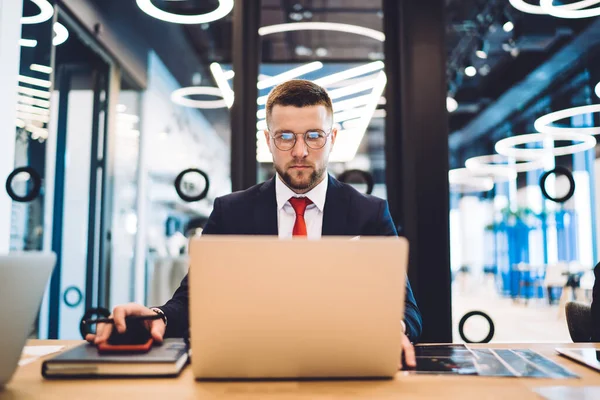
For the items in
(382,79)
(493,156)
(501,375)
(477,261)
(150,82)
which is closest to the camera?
(501,375)

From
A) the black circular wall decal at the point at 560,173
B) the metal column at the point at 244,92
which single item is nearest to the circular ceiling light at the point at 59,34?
the metal column at the point at 244,92

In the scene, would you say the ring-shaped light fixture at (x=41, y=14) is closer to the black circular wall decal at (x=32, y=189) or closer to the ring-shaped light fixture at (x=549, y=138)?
the black circular wall decal at (x=32, y=189)

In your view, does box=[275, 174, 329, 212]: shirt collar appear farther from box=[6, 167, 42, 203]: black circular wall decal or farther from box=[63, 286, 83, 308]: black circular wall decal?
box=[63, 286, 83, 308]: black circular wall decal

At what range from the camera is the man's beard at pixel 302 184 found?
1842 mm

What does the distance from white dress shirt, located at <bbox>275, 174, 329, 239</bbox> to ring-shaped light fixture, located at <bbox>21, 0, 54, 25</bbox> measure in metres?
2.30

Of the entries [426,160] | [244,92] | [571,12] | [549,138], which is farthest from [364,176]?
[571,12]

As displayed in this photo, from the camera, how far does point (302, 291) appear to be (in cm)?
90

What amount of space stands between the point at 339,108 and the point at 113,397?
9.37ft

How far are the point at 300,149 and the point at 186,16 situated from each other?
Answer: 1899 mm

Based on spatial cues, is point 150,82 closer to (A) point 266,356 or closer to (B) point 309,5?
(B) point 309,5

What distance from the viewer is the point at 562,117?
10.4 ft

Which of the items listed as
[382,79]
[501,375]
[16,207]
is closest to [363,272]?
[501,375]

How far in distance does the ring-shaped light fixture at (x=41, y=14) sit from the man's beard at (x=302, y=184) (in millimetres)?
2317

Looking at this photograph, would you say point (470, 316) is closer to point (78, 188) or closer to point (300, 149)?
point (300, 149)
